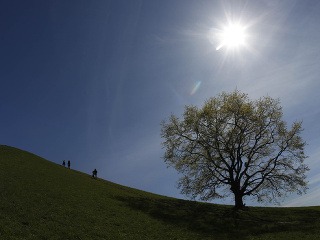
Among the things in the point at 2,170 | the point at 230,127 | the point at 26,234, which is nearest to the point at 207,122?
the point at 230,127

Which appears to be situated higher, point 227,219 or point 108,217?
point 227,219

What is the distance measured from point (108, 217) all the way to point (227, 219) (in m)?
16.9

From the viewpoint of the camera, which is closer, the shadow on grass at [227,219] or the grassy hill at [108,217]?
the grassy hill at [108,217]

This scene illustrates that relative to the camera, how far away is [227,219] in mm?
47094

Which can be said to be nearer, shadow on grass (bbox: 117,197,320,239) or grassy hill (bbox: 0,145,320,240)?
grassy hill (bbox: 0,145,320,240)

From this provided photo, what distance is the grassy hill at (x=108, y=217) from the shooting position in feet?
99.8

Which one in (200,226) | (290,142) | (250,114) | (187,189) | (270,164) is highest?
(250,114)

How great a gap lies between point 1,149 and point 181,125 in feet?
126

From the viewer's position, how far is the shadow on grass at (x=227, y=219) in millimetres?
40469

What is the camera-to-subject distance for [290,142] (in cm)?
5912

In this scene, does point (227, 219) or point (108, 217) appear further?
point (227, 219)

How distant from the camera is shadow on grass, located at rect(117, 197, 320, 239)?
1593 inches

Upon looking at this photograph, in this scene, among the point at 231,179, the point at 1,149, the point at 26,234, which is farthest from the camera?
the point at 1,149

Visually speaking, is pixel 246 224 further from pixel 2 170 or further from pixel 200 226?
pixel 2 170
